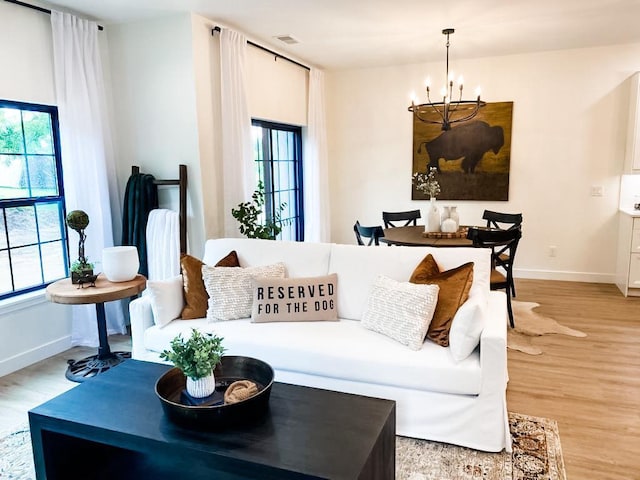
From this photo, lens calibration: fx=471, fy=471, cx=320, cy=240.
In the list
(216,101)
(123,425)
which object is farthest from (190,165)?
(123,425)

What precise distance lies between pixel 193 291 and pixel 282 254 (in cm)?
66

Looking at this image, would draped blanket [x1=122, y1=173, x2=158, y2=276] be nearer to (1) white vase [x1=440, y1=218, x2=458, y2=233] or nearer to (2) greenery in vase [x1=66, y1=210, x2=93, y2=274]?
(2) greenery in vase [x1=66, y1=210, x2=93, y2=274]

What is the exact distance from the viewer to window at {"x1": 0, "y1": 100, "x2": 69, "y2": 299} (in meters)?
3.50

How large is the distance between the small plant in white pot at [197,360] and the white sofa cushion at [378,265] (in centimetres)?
130

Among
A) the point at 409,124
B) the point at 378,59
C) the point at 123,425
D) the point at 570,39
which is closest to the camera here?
the point at 123,425

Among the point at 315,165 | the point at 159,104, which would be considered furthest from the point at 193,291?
the point at 315,165

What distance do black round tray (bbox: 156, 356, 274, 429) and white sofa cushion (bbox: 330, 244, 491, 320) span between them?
3.56 feet

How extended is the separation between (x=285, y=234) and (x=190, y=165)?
2.02m

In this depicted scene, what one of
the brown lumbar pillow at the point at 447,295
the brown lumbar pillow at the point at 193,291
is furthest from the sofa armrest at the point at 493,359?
the brown lumbar pillow at the point at 193,291

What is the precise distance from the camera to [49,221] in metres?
3.83

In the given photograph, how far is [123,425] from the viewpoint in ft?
5.90

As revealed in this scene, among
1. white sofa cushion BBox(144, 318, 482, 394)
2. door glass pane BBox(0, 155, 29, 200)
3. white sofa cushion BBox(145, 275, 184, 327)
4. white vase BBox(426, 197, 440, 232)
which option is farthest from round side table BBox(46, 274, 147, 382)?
white vase BBox(426, 197, 440, 232)

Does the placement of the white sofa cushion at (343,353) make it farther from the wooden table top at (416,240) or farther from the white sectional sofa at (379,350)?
the wooden table top at (416,240)

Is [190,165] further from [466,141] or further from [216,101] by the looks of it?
[466,141]
